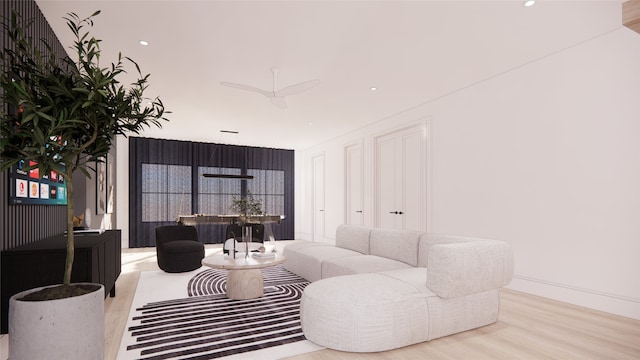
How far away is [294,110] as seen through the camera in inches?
241

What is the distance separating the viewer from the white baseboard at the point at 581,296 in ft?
10.5

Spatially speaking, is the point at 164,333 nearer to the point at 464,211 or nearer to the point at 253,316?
the point at 253,316

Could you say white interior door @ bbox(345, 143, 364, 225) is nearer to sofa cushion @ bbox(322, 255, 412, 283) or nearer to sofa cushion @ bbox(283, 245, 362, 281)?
sofa cushion @ bbox(283, 245, 362, 281)

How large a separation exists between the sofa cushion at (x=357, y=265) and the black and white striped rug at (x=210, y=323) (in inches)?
18.6

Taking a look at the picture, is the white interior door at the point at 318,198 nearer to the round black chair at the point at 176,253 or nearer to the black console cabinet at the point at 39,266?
the round black chair at the point at 176,253

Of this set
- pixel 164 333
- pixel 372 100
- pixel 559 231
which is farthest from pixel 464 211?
pixel 164 333

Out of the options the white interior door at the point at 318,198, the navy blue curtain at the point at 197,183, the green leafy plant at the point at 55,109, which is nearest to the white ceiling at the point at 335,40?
the green leafy plant at the point at 55,109

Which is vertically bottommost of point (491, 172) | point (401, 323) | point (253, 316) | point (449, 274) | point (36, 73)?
point (253, 316)

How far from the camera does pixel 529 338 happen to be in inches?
105

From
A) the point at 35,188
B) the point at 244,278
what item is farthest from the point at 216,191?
the point at 35,188

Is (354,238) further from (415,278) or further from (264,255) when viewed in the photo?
(415,278)

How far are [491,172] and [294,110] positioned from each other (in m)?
3.40

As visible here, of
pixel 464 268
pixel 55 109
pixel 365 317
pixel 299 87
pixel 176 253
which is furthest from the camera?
pixel 176 253

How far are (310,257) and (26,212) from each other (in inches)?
118
